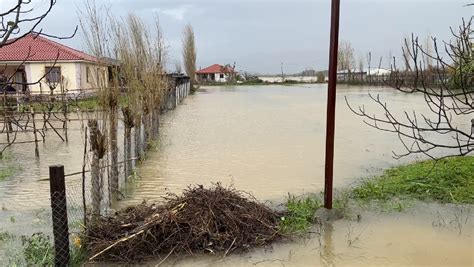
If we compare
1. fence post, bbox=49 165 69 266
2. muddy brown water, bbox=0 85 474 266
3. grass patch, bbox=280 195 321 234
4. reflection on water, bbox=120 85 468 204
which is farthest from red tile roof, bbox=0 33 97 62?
fence post, bbox=49 165 69 266

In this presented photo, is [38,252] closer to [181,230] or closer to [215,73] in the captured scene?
[181,230]

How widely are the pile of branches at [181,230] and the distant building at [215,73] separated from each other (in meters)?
68.1

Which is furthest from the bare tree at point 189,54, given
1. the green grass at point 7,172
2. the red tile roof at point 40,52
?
the green grass at point 7,172

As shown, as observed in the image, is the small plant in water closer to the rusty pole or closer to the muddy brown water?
the muddy brown water

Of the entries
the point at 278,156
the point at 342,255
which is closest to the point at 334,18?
the point at 342,255

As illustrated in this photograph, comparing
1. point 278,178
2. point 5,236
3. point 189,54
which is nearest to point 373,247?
point 278,178

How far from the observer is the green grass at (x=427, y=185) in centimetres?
670

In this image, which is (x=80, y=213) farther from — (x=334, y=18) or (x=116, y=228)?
(x=334, y=18)

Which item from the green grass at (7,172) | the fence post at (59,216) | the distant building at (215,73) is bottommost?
the green grass at (7,172)

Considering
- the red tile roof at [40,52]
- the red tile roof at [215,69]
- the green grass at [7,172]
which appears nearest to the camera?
the green grass at [7,172]

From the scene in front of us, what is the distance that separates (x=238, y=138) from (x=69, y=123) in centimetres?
833

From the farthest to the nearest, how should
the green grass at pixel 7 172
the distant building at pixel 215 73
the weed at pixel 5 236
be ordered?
the distant building at pixel 215 73
the green grass at pixel 7 172
the weed at pixel 5 236

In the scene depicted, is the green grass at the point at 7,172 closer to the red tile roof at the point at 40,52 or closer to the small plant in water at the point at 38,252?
the small plant in water at the point at 38,252

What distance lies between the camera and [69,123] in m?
18.8
